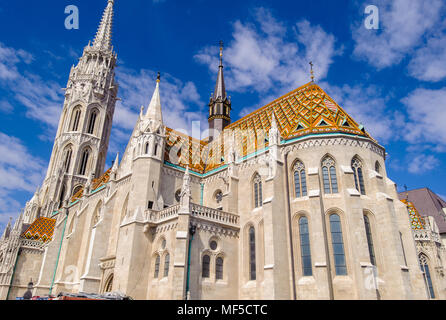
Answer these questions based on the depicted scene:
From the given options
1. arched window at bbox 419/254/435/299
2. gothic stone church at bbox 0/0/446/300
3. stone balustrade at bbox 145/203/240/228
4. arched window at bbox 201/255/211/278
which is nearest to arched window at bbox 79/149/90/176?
gothic stone church at bbox 0/0/446/300

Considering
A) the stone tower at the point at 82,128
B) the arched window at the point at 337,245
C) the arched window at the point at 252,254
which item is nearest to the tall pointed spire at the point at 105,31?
the stone tower at the point at 82,128

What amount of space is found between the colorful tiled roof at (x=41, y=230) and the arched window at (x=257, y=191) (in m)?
31.5

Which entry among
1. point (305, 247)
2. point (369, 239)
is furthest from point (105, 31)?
point (369, 239)

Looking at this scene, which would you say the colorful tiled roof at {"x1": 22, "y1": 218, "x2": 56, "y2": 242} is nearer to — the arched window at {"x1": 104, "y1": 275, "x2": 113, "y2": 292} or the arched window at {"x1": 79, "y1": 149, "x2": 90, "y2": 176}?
the arched window at {"x1": 79, "y1": 149, "x2": 90, "y2": 176}

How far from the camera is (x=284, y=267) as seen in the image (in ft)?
71.5

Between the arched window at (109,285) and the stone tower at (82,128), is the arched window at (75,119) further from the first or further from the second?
the arched window at (109,285)

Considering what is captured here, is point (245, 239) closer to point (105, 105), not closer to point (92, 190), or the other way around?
point (92, 190)

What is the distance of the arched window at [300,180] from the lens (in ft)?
80.2

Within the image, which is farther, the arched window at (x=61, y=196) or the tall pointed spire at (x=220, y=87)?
the arched window at (x=61, y=196)

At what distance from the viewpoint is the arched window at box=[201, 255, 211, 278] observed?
74.2 feet

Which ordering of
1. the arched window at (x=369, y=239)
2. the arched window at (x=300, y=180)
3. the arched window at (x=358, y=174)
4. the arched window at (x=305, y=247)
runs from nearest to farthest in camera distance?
the arched window at (x=369, y=239), the arched window at (x=305, y=247), the arched window at (x=358, y=174), the arched window at (x=300, y=180)

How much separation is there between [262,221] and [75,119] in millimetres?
42518
